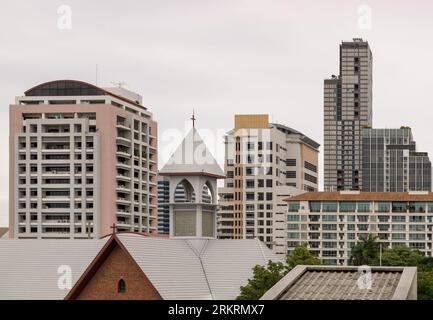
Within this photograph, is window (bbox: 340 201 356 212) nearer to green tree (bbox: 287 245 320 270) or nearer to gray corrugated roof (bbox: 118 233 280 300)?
gray corrugated roof (bbox: 118 233 280 300)

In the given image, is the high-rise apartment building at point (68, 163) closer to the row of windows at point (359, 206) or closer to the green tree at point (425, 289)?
the row of windows at point (359, 206)

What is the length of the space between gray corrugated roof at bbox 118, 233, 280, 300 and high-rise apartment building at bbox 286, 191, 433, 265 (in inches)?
3891

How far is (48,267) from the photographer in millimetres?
72938

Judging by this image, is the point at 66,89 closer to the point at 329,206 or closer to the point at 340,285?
the point at 329,206

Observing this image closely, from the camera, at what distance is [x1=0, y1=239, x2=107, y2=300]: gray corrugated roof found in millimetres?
71125

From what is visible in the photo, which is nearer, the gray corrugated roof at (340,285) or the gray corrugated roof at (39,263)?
the gray corrugated roof at (340,285)

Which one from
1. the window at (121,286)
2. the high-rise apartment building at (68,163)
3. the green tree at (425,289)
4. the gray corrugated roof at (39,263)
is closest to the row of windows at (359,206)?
the high-rise apartment building at (68,163)

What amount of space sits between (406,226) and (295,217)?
1823 cm

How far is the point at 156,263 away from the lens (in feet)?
234

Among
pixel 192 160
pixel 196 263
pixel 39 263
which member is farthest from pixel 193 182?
pixel 39 263

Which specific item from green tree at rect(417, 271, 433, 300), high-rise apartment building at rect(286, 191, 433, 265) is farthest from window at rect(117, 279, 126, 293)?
high-rise apartment building at rect(286, 191, 433, 265)

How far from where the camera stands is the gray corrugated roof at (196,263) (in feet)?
230

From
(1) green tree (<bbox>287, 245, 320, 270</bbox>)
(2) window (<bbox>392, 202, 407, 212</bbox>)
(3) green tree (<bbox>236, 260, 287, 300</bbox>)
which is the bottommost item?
(3) green tree (<bbox>236, 260, 287, 300</bbox>)

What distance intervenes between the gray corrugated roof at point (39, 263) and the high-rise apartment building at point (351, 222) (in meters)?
103
